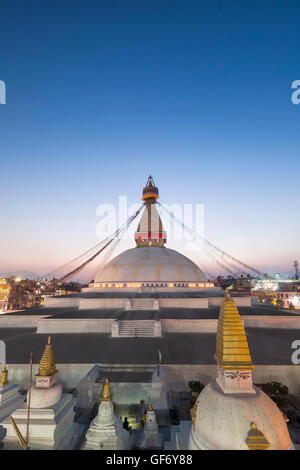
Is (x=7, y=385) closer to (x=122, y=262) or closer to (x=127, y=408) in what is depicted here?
(x=127, y=408)

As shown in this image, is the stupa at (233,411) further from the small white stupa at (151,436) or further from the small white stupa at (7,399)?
the small white stupa at (7,399)

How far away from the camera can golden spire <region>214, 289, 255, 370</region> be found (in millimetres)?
3588

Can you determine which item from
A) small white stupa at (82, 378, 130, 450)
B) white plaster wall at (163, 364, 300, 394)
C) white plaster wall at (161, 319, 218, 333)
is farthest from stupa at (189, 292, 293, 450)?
white plaster wall at (161, 319, 218, 333)

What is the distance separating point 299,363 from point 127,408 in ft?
18.5

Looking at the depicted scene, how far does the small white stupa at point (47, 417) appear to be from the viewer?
172 inches

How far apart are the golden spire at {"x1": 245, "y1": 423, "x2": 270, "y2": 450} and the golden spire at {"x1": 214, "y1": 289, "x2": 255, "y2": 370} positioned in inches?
29.4

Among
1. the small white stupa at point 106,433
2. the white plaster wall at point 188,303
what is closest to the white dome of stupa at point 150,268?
the white plaster wall at point 188,303

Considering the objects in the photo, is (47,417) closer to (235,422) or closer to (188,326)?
(235,422)

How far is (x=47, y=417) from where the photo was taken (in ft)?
14.7

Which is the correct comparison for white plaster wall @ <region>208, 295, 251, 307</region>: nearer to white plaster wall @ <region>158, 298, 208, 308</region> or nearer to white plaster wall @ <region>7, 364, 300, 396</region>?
white plaster wall @ <region>158, 298, 208, 308</region>

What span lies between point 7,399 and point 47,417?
5.00ft

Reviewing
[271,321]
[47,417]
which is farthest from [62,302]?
[271,321]

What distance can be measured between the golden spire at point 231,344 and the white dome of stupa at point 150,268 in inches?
626
